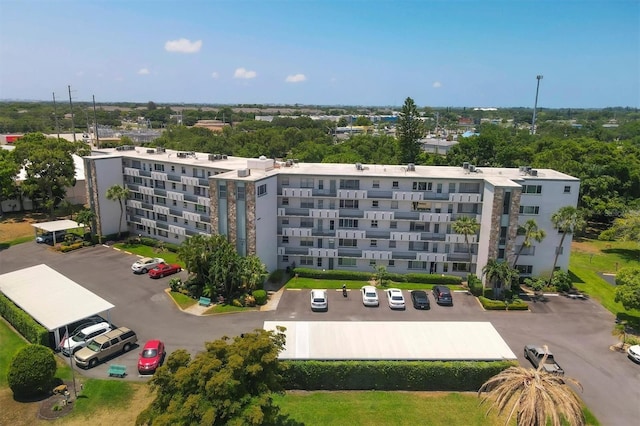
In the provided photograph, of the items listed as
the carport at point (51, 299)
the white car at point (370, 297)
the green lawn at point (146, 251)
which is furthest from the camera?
the green lawn at point (146, 251)

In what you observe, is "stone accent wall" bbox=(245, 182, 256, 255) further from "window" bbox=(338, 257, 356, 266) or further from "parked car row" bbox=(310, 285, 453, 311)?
"window" bbox=(338, 257, 356, 266)

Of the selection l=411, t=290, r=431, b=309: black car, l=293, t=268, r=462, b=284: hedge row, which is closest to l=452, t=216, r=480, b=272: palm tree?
l=293, t=268, r=462, b=284: hedge row

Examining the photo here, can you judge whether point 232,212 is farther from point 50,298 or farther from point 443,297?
point 443,297

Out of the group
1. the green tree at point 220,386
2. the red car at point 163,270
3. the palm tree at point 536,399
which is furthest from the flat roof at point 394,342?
the red car at point 163,270

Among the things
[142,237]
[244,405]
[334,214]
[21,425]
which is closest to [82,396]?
[21,425]

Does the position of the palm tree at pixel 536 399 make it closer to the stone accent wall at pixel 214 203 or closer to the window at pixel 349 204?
the window at pixel 349 204

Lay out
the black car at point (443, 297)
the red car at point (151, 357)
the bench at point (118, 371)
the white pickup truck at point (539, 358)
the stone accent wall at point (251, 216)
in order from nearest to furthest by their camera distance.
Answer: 1. the bench at point (118, 371)
2. the white pickup truck at point (539, 358)
3. the red car at point (151, 357)
4. the black car at point (443, 297)
5. the stone accent wall at point (251, 216)

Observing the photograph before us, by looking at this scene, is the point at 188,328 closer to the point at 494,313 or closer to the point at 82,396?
the point at 82,396
